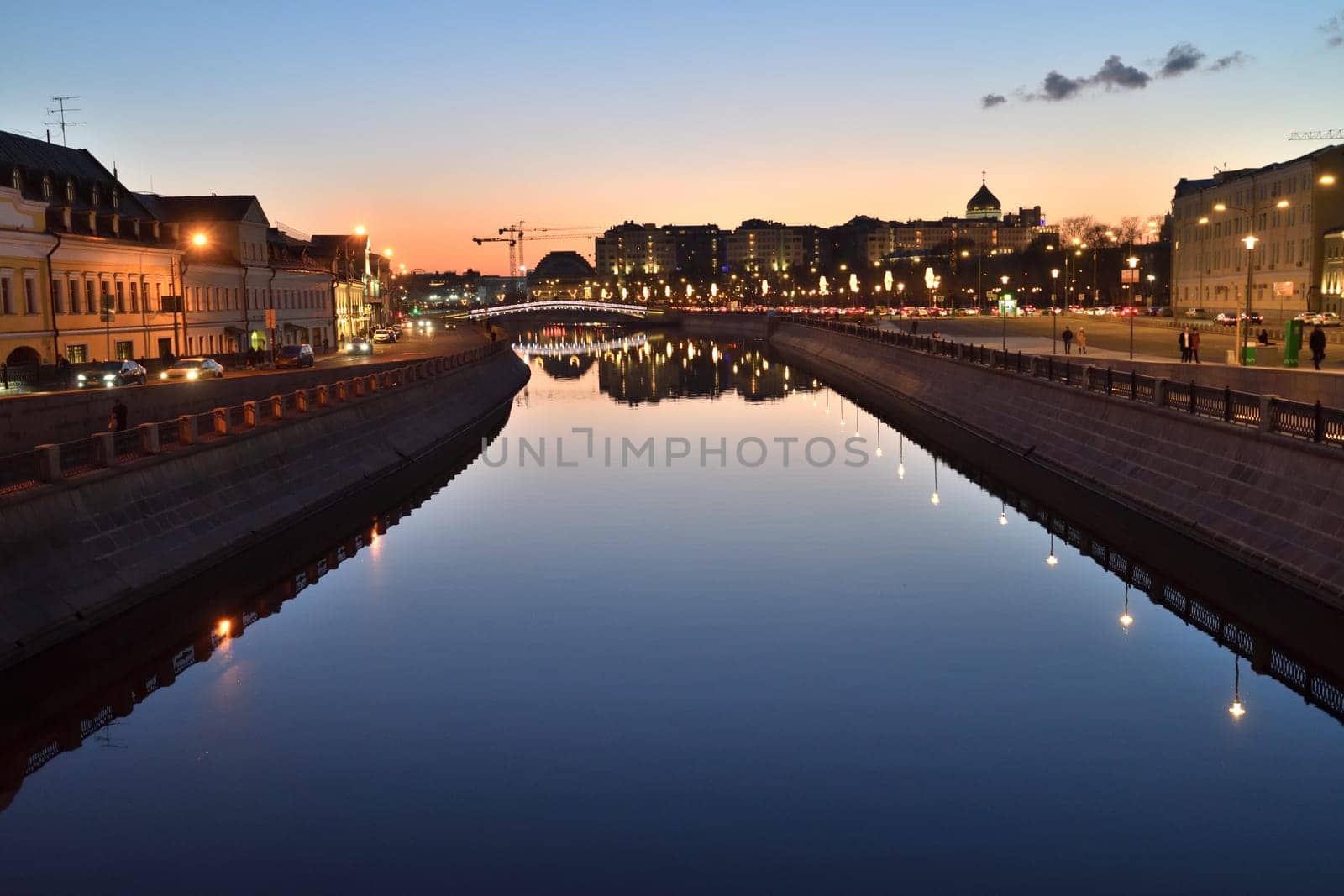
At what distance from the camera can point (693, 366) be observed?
393 ft

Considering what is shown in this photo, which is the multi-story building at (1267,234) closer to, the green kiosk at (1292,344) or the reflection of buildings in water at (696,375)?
the reflection of buildings in water at (696,375)

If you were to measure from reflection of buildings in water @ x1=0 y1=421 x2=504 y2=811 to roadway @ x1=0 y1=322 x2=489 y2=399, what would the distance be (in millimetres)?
10675

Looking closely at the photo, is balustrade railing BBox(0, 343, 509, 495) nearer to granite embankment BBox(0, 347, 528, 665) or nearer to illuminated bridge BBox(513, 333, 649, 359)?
granite embankment BBox(0, 347, 528, 665)

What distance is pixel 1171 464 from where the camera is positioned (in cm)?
3391

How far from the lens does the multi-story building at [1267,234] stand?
95688 millimetres

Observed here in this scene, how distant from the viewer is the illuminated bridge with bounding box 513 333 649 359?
156m

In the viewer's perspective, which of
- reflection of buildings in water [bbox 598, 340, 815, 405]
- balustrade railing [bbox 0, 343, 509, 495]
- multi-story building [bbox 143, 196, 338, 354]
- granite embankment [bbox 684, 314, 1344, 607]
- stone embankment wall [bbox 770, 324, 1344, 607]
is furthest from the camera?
reflection of buildings in water [bbox 598, 340, 815, 405]

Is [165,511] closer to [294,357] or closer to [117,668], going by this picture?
[117,668]

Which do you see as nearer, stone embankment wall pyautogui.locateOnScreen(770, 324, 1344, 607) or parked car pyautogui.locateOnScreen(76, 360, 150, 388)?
stone embankment wall pyautogui.locateOnScreen(770, 324, 1344, 607)

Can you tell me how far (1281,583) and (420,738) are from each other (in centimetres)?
1777

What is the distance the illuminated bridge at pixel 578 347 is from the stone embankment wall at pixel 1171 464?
309 ft

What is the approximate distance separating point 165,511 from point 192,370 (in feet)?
88.6

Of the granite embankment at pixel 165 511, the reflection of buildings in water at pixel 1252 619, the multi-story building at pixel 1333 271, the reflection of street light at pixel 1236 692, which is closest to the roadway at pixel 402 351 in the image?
the granite embankment at pixel 165 511

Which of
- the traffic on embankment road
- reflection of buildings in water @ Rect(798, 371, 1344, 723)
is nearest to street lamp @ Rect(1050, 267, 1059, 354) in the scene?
reflection of buildings in water @ Rect(798, 371, 1344, 723)
